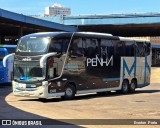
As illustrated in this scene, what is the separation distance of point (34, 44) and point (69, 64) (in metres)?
2.03

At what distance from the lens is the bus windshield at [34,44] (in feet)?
66.8

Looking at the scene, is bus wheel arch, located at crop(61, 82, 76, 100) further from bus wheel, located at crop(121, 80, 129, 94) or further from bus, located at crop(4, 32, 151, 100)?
bus wheel, located at crop(121, 80, 129, 94)

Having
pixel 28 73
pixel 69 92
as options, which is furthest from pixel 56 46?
pixel 69 92

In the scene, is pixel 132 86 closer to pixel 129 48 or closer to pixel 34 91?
pixel 129 48

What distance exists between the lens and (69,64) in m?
21.3

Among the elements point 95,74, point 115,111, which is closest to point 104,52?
point 95,74

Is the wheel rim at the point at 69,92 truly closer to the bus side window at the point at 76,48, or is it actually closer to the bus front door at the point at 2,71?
the bus side window at the point at 76,48

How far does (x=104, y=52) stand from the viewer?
24.2 m

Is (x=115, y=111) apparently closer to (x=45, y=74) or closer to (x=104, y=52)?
(x=45, y=74)

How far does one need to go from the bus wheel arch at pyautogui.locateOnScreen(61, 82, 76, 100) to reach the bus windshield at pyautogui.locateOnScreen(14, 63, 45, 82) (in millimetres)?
1663

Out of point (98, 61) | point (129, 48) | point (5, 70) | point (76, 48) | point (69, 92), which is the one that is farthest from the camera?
point (5, 70)

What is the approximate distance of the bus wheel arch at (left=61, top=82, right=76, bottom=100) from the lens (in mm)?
21356

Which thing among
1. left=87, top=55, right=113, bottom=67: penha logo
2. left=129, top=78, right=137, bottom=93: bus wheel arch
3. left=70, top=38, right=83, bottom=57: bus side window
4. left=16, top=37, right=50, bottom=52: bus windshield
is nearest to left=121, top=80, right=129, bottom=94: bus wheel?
left=129, top=78, right=137, bottom=93: bus wheel arch

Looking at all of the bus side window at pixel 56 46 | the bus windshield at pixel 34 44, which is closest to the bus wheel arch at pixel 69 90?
the bus side window at pixel 56 46
